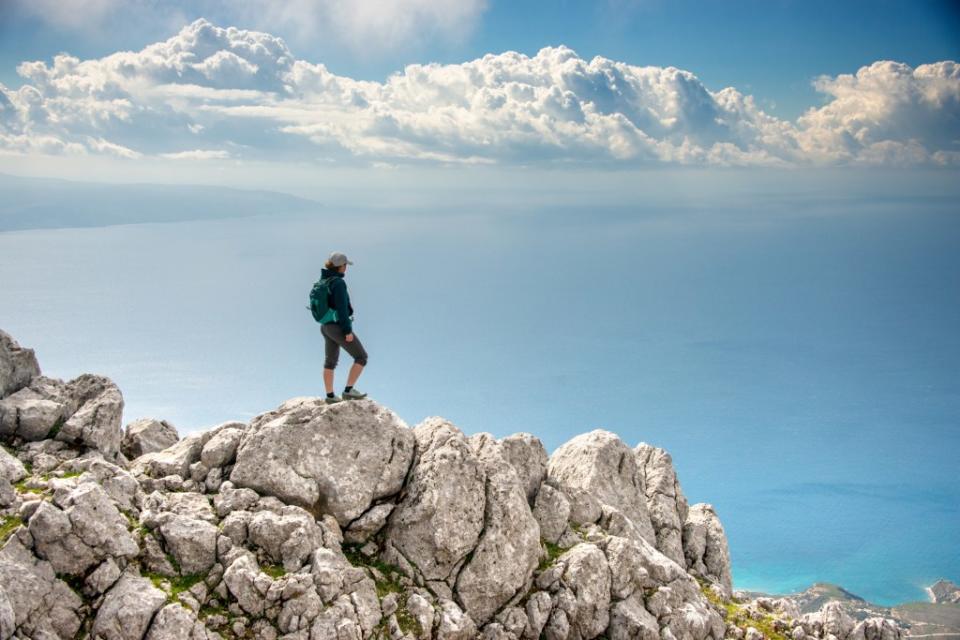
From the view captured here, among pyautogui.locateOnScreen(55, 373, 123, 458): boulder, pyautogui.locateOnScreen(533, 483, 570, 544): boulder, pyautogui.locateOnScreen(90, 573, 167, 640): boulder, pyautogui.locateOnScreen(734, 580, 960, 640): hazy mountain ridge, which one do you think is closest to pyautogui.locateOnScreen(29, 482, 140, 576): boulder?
pyautogui.locateOnScreen(90, 573, 167, 640): boulder

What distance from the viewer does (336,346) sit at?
27.8 meters

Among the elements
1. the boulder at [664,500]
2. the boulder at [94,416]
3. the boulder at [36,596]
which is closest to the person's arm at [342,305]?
the boulder at [94,416]

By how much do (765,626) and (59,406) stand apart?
29.2 metres

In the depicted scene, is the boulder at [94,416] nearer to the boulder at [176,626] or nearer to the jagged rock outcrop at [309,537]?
the jagged rock outcrop at [309,537]

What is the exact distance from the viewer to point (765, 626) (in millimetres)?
31875

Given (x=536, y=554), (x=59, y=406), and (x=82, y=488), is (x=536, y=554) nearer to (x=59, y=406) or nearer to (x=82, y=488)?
(x=82, y=488)

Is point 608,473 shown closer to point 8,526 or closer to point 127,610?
point 127,610

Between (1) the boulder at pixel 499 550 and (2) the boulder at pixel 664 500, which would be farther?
(2) the boulder at pixel 664 500

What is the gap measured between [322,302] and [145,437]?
11039 millimetres

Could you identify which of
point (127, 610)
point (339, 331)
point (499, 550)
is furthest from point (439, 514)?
point (127, 610)

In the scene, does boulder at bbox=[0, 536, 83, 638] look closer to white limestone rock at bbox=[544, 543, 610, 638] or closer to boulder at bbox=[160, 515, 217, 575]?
boulder at bbox=[160, 515, 217, 575]

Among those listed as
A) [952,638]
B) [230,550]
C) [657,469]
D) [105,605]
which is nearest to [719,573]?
[657,469]

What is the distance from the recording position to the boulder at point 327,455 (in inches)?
997

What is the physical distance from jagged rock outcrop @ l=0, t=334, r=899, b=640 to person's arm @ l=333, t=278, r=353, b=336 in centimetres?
288
